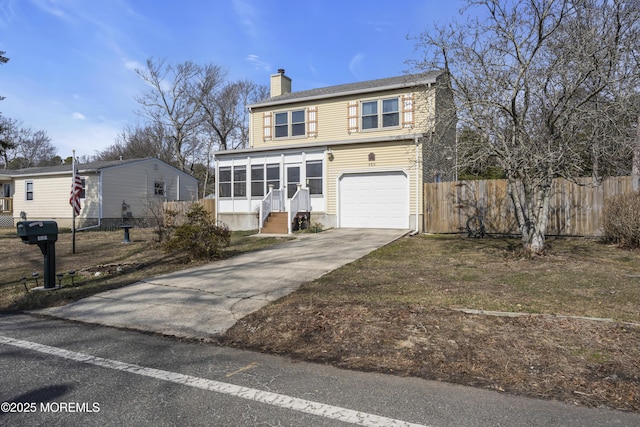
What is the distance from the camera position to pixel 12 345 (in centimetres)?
460

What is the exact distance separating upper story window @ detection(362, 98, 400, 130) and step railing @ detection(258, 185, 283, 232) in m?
5.24

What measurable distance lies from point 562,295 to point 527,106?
15.1 ft

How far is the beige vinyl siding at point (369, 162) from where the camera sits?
50.7 feet

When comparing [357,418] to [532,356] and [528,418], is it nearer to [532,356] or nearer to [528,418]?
[528,418]

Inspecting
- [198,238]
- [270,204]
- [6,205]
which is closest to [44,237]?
[198,238]

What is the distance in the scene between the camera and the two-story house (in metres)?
15.8

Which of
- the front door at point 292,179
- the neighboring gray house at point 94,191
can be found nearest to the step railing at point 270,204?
the front door at point 292,179

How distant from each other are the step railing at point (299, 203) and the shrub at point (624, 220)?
1003 cm

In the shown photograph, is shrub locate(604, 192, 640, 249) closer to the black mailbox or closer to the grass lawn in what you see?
the grass lawn

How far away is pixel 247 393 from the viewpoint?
129 inches

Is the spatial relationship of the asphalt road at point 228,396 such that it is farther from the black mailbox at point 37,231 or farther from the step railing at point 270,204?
the step railing at point 270,204

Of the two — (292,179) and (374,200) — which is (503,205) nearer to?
(374,200)

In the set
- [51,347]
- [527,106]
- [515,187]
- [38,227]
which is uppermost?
[527,106]

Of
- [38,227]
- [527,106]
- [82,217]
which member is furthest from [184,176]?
[527,106]
